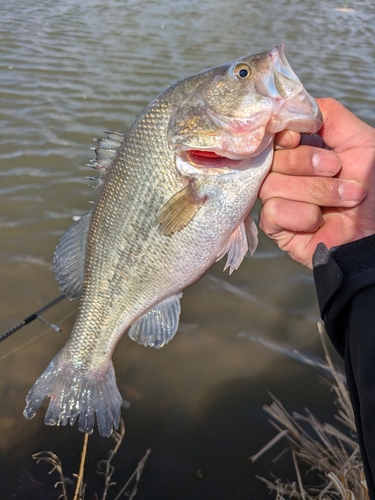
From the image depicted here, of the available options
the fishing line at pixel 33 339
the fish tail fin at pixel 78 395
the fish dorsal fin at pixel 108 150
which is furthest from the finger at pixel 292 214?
the fishing line at pixel 33 339

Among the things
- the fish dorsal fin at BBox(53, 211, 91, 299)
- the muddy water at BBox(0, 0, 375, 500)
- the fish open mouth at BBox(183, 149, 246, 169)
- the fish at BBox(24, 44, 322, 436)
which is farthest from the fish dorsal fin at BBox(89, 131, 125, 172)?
the muddy water at BBox(0, 0, 375, 500)

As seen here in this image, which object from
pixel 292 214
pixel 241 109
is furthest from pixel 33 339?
pixel 241 109

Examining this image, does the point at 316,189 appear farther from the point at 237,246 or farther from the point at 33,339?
the point at 33,339

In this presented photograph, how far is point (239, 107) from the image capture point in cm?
184

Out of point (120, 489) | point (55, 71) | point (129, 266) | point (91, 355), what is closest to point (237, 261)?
point (129, 266)

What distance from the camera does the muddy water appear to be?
2.54 metres

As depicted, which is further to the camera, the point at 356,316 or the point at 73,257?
the point at 73,257

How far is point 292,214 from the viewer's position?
1.98 metres

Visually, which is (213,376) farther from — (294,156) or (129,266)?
(294,156)

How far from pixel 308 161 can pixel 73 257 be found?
1.27 metres

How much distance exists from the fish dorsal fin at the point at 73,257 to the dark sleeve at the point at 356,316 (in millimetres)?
1181

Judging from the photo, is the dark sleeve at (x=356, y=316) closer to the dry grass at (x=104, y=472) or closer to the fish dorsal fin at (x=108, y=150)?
the fish dorsal fin at (x=108, y=150)

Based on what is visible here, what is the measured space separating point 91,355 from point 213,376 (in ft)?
3.50

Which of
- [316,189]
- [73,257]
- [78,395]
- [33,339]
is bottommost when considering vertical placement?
[33,339]
